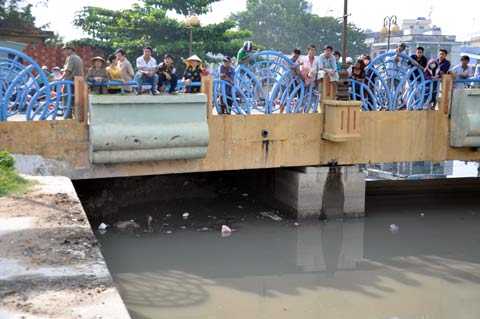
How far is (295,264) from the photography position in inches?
352

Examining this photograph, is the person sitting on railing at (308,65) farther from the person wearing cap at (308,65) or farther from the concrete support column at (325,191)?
the concrete support column at (325,191)

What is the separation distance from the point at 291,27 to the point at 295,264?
3945 cm

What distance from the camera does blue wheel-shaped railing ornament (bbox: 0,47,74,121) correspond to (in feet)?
28.8

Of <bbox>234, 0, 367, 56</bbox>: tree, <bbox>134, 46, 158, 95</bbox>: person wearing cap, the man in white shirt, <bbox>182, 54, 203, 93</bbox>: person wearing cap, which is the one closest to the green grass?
<bbox>134, 46, 158, 95</bbox>: person wearing cap

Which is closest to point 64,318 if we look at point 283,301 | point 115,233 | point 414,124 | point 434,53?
point 283,301

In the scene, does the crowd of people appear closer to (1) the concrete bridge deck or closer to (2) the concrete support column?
(1) the concrete bridge deck

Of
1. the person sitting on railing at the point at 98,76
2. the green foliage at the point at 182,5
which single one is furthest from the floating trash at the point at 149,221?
the green foliage at the point at 182,5

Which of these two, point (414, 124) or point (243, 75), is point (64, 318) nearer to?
point (243, 75)

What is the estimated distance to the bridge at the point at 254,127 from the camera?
912 centimetres

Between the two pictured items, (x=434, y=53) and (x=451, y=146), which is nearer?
(x=451, y=146)

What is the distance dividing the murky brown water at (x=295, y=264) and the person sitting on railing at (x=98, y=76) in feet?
8.32

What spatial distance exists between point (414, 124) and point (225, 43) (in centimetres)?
1522

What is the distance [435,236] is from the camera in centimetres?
1058

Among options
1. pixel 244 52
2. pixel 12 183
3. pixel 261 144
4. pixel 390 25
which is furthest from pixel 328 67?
pixel 390 25
